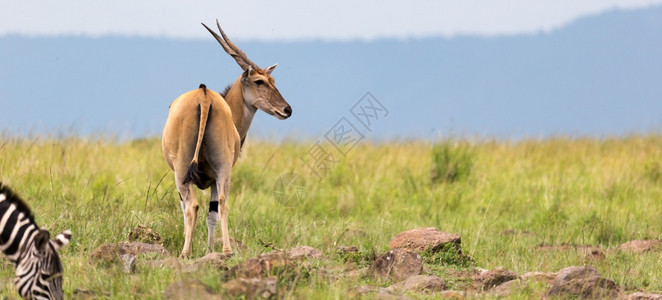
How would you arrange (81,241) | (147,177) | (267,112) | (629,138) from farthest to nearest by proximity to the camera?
1. (629,138)
2. (147,177)
3. (267,112)
4. (81,241)

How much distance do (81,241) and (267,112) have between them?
2064mm

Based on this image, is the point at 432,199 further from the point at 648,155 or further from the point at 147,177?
the point at 648,155

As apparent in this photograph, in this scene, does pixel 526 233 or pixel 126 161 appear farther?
pixel 126 161

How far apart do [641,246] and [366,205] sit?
3.66m

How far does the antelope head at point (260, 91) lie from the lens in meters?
8.37

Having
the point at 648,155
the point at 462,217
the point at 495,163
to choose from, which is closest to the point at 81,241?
the point at 462,217

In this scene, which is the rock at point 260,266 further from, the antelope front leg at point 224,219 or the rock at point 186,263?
the antelope front leg at point 224,219

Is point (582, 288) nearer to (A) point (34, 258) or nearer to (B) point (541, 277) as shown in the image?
(B) point (541, 277)

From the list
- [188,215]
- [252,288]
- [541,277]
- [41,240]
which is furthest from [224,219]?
[541,277]

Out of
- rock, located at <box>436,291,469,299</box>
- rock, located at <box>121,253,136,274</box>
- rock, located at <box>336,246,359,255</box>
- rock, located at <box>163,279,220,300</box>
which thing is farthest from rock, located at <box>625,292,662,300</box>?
rock, located at <box>121,253,136,274</box>

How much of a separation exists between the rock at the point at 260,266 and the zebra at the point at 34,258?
111cm

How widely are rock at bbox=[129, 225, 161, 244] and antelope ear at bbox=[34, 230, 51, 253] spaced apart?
2607 millimetres

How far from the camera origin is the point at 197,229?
836cm

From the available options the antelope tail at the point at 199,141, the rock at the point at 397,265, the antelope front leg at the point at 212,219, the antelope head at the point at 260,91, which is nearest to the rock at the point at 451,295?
the rock at the point at 397,265
